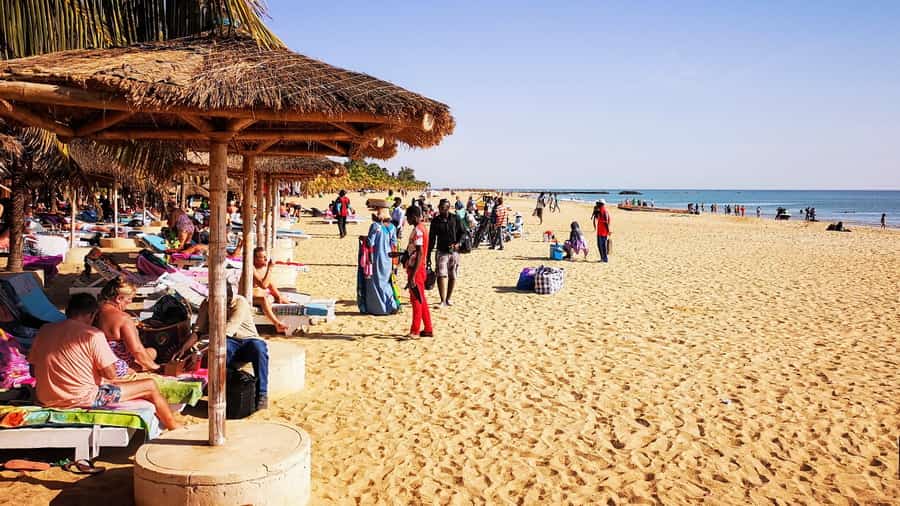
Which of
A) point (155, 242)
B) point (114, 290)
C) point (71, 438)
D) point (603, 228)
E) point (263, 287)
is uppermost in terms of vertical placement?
point (603, 228)

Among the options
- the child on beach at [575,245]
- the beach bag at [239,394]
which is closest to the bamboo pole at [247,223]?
the beach bag at [239,394]

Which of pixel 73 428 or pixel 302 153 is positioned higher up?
pixel 302 153

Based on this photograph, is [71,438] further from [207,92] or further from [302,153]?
[302,153]

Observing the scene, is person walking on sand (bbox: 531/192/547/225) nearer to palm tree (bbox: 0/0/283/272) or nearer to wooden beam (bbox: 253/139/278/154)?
palm tree (bbox: 0/0/283/272)

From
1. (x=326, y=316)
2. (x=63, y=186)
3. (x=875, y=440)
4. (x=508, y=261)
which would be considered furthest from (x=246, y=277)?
(x=508, y=261)

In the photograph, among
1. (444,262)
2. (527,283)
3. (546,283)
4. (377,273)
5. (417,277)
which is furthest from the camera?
(527,283)

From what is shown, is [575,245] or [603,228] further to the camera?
[575,245]

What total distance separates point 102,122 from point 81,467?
2.13 metres

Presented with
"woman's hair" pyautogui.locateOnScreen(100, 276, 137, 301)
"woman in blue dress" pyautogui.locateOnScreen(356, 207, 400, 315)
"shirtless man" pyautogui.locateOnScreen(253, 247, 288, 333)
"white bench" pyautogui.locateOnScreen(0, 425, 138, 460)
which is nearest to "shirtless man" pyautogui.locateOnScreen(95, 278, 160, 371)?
"woman's hair" pyautogui.locateOnScreen(100, 276, 137, 301)

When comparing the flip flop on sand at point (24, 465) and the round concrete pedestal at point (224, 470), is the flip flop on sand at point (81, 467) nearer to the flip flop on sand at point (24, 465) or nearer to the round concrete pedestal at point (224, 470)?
the flip flop on sand at point (24, 465)

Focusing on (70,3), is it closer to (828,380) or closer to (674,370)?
(674,370)

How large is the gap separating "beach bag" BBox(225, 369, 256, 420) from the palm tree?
2.75 meters

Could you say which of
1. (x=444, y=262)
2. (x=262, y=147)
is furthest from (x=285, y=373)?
(x=444, y=262)

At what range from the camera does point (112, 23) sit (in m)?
6.90
